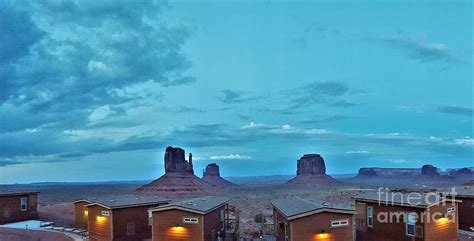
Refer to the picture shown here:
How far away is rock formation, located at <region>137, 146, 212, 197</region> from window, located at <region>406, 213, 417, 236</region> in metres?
68.7

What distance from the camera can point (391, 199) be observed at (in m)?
25.7

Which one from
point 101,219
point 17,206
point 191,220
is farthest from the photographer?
point 17,206

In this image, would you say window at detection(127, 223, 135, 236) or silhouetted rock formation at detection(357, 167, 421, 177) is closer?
window at detection(127, 223, 135, 236)

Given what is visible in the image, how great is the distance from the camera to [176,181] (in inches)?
4220

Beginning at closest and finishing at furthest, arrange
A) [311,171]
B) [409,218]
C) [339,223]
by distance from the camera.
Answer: [339,223] < [409,218] < [311,171]

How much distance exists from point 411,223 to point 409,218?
30 centimetres

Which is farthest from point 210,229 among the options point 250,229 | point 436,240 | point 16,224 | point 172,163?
point 172,163

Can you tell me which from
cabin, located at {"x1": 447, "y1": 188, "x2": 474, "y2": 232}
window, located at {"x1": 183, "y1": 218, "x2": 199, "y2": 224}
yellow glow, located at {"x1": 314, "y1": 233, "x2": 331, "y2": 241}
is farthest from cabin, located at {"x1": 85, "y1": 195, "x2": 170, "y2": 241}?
cabin, located at {"x1": 447, "y1": 188, "x2": 474, "y2": 232}

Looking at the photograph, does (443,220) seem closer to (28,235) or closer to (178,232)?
(178,232)

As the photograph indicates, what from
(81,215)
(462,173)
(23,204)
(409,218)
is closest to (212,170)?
(462,173)

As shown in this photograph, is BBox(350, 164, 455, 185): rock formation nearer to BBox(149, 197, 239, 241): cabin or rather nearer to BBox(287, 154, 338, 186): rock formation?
BBox(287, 154, 338, 186): rock formation

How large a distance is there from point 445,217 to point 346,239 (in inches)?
256

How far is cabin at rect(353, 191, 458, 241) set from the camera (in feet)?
76.1

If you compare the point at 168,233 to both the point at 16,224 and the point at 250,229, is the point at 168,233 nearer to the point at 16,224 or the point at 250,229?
the point at 250,229
